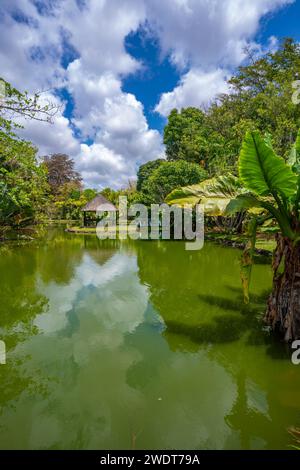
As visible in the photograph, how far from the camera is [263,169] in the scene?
362 cm

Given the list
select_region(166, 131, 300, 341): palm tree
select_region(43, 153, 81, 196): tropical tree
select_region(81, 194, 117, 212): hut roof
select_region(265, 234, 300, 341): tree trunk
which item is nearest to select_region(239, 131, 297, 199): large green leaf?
select_region(166, 131, 300, 341): palm tree

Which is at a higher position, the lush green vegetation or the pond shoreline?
the lush green vegetation

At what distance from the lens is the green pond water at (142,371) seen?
102 inches

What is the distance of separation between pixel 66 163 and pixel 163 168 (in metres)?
33.3

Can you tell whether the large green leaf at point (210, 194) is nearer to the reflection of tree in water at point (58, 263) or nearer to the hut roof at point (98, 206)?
the reflection of tree in water at point (58, 263)

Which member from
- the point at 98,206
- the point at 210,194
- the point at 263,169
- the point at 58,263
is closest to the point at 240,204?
the point at 263,169

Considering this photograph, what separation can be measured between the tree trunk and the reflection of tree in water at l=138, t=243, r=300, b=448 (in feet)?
0.93

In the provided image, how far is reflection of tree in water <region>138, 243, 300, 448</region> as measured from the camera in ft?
8.96

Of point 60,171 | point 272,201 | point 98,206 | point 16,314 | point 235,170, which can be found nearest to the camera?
point 272,201

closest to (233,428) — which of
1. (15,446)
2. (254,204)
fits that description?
(15,446)

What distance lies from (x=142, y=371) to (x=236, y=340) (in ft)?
5.46

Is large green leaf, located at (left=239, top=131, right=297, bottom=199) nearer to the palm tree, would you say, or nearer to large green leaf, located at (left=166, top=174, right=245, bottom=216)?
the palm tree

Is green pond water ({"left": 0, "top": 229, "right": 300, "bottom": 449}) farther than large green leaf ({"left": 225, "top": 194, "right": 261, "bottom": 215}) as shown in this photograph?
No

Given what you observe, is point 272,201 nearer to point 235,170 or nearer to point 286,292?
point 286,292
